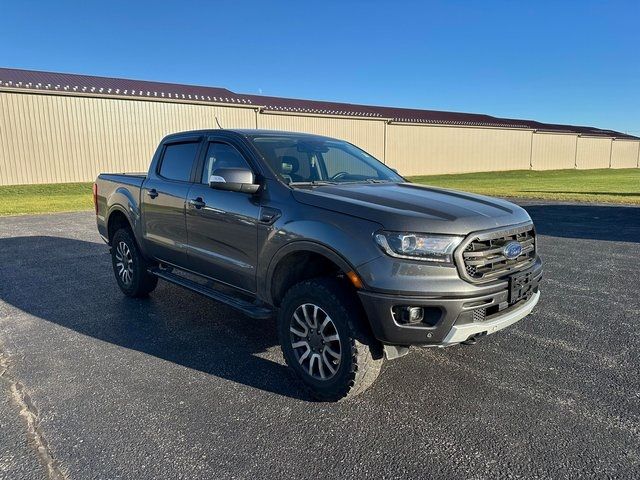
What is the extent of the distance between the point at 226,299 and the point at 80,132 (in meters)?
20.2

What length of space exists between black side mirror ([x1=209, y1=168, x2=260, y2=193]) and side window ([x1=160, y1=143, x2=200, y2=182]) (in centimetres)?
122

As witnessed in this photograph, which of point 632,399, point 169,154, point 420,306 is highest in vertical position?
point 169,154

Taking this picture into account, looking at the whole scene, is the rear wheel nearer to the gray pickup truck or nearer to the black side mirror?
the gray pickup truck

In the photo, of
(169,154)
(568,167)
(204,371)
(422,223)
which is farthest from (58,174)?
(568,167)

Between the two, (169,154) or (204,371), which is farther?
(169,154)

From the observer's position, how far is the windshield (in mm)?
4102

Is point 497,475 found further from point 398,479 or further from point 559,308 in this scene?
point 559,308

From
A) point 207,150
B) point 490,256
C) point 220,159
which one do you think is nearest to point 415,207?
point 490,256

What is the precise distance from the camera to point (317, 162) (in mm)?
4445

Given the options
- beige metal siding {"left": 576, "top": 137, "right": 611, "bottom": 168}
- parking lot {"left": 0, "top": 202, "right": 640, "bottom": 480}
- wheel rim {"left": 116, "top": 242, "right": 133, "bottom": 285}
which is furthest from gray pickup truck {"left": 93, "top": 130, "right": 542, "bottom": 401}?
beige metal siding {"left": 576, "top": 137, "right": 611, "bottom": 168}

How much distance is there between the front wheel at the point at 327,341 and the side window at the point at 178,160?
2109 millimetres

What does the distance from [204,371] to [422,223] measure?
6.98 ft

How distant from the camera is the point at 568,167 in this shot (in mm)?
48031

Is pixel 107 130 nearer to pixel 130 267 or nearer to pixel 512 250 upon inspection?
pixel 130 267
